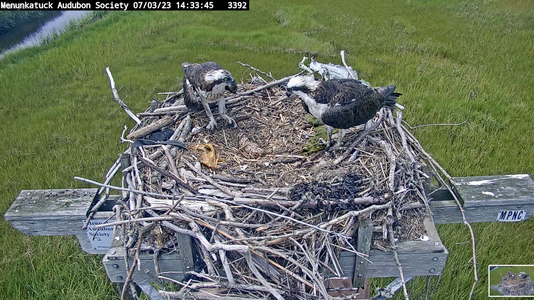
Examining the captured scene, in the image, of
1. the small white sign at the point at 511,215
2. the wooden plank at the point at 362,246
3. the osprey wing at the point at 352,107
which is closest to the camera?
the wooden plank at the point at 362,246

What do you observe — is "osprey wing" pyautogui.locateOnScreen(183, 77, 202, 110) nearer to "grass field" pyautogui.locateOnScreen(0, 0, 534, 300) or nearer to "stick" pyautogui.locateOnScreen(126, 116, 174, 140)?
"stick" pyautogui.locateOnScreen(126, 116, 174, 140)

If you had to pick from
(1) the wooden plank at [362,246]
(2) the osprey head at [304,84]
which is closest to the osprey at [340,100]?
(2) the osprey head at [304,84]

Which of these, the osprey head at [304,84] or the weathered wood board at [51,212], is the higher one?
the osprey head at [304,84]

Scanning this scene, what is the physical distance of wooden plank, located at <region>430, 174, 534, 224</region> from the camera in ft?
8.39

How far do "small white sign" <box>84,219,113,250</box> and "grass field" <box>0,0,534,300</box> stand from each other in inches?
64.1

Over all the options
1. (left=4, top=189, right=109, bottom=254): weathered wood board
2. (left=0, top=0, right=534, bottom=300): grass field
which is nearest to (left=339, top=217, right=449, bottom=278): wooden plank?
(left=4, top=189, right=109, bottom=254): weathered wood board

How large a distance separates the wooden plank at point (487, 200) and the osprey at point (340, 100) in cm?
93

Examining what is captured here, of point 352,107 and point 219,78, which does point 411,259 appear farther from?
point 219,78

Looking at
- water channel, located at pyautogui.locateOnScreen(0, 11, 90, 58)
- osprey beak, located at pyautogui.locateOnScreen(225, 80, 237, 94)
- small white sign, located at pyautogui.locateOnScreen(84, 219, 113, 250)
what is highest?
osprey beak, located at pyautogui.locateOnScreen(225, 80, 237, 94)

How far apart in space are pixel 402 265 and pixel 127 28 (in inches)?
431

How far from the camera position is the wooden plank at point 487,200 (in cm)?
256

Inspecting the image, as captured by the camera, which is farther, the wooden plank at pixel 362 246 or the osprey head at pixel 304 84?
the osprey head at pixel 304 84

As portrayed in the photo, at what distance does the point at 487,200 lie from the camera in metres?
2.55

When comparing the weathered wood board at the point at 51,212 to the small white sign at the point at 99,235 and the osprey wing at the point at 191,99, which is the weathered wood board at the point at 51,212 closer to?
the small white sign at the point at 99,235
